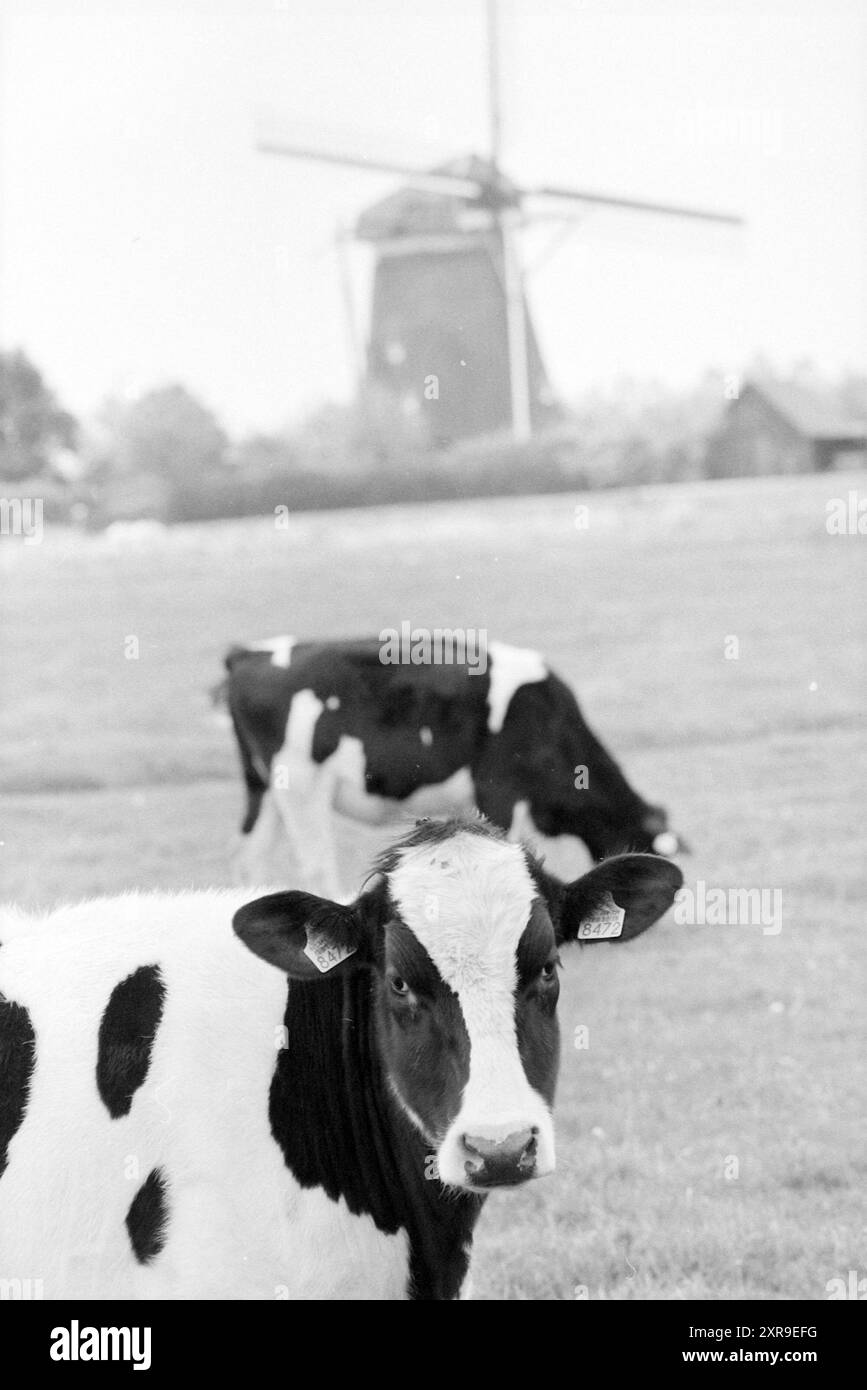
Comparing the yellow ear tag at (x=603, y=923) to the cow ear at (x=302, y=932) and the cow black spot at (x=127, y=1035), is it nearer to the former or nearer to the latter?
the cow ear at (x=302, y=932)

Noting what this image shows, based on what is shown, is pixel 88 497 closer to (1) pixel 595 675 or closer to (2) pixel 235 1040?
(1) pixel 595 675

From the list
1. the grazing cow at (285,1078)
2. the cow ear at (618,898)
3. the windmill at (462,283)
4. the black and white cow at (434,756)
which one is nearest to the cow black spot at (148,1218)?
the grazing cow at (285,1078)

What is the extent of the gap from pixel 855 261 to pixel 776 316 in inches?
63.7

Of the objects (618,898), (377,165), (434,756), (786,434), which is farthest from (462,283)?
(618,898)

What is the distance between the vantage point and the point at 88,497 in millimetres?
20750

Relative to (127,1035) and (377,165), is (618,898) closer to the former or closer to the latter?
(127,1035)

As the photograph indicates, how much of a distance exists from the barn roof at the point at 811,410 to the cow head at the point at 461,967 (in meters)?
19.4

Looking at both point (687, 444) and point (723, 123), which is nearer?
point (723, 123)

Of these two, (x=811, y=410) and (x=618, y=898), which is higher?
(x=811, y=410)

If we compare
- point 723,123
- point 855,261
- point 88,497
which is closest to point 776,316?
point 855,261

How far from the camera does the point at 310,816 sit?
8164 millimetres

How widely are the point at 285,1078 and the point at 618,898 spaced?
867 millimetres

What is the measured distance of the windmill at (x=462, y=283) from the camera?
22.7 metres

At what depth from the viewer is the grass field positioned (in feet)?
15.6
